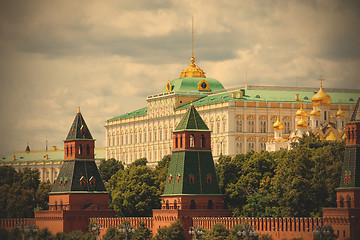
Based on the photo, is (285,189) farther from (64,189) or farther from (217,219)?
(64,189)

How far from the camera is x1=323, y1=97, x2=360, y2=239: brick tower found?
131 metres

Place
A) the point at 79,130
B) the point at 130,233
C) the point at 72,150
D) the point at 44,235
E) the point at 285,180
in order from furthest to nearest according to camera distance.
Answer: the point at 79,130 < the point at 72,150 < the point at 44,235 < the point at 130,233 < the point at 285,180

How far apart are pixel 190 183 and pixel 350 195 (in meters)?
28.0

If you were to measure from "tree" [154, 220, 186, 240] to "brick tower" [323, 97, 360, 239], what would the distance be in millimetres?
22328

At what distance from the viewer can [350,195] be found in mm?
131750

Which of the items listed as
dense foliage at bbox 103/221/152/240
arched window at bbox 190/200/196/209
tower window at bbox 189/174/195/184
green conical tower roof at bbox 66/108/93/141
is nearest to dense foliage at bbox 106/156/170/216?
green conical tower roof at bbox 66/108/93/141

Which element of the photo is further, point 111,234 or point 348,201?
point 111,234

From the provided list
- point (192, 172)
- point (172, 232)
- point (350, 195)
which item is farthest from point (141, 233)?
point (350, 195)

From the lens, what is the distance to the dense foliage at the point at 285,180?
14862cm

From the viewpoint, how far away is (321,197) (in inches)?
5832

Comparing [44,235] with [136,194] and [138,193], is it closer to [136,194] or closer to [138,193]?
[136,194]

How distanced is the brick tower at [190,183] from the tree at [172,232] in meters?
1.20

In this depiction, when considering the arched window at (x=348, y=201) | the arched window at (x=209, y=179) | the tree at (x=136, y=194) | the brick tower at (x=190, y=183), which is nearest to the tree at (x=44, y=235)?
the tree at (x=136, y=194)

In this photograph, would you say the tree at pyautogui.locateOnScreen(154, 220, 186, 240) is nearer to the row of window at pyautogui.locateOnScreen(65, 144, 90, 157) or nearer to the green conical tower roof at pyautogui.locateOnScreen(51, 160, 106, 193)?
the green conical tower roof at pyautogui.locateOnScreen(51, 160, 106, 193)
